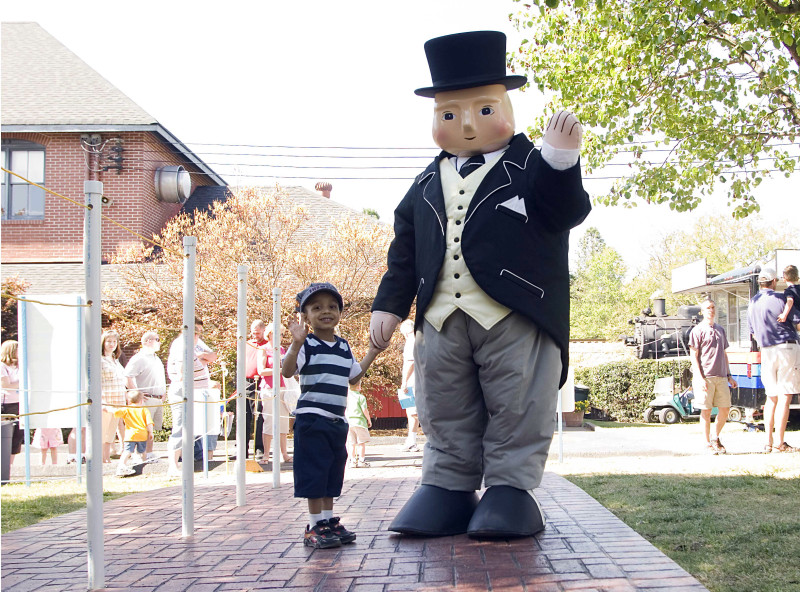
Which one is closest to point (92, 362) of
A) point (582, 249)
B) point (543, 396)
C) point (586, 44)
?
point (543, 396)

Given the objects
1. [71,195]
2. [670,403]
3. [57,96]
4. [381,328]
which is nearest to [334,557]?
[381,328]

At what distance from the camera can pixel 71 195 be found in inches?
766

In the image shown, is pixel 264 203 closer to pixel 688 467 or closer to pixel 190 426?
pixel 688 467

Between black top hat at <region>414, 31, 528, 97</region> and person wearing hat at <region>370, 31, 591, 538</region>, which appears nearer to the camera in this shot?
person wearing hat at <region>370, 31, 591, 538</region>

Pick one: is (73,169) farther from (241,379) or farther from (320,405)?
(320,405)

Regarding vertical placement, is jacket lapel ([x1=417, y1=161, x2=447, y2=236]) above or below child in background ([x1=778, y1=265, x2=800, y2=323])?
above

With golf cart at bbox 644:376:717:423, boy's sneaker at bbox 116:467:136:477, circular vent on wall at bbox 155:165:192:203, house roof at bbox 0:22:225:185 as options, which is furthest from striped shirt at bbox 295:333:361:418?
circular vent on wall at bbox 155:165:192:203

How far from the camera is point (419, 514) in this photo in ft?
12.3

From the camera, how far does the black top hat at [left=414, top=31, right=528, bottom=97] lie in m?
3.85

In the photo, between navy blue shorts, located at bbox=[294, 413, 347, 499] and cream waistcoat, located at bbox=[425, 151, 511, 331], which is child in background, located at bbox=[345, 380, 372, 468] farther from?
cream waistcoat, located at bbox=[425, 151, 511, 331]

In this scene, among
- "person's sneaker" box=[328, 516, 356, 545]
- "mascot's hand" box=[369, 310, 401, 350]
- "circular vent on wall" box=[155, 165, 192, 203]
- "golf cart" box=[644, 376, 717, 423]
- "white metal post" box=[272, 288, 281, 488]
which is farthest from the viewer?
"circular vent on wall" box=[155, 165, 192, 203]

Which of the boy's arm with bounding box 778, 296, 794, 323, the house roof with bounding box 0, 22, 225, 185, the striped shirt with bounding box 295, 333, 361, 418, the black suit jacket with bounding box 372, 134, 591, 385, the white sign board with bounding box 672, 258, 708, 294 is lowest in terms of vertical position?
the striped shirt with bounding box 295, 333, 361, 418

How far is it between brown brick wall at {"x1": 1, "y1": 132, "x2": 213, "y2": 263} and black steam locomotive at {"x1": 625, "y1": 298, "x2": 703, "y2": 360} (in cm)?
1318

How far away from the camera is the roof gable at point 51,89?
19203 mm
